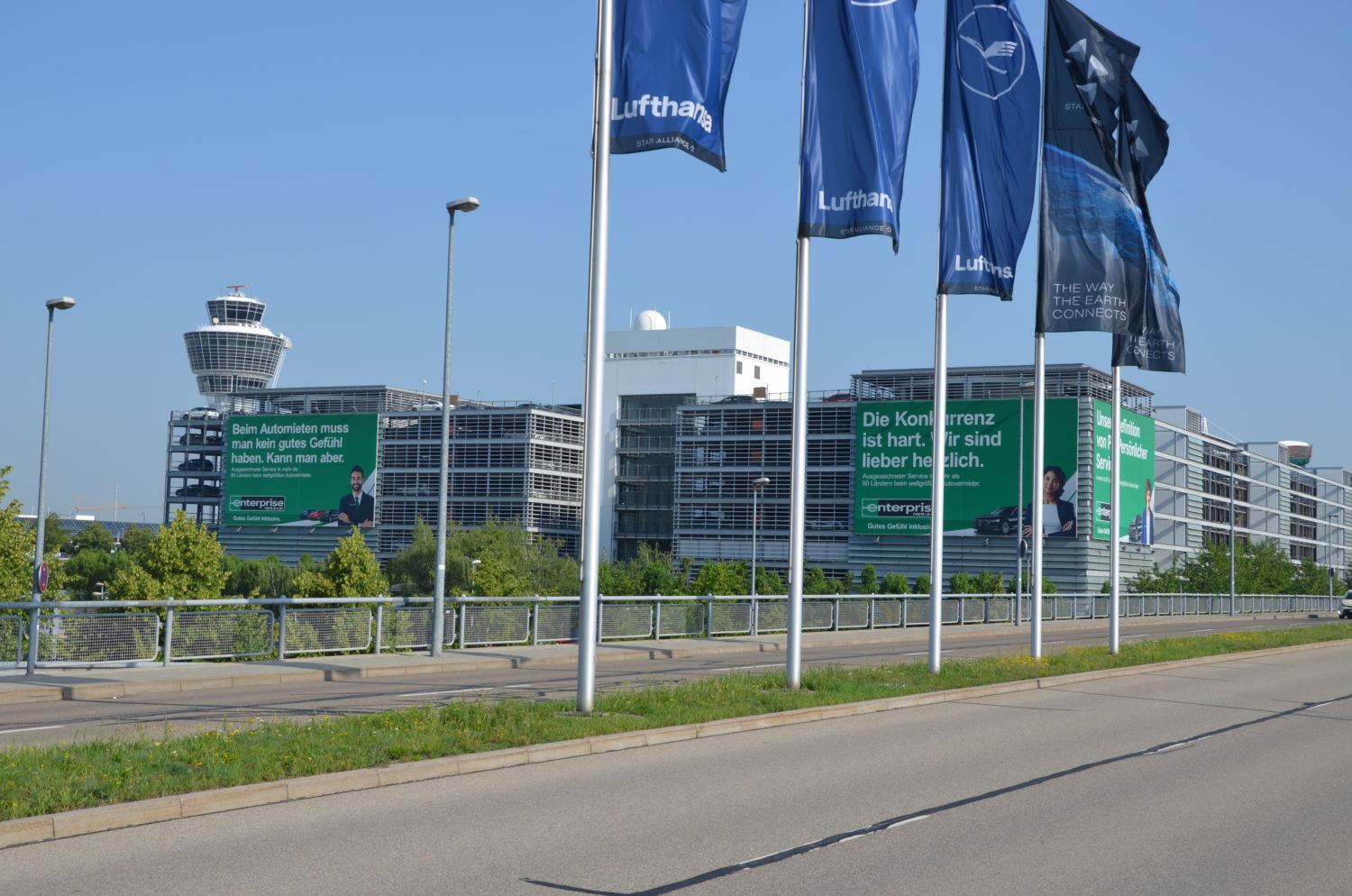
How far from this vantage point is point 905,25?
19.2m

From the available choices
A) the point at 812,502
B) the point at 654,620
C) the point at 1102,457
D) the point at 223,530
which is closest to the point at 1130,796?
the point at 654,620

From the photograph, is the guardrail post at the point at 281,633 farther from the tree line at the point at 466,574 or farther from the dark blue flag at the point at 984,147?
the dark blue flag at the point at 984,147

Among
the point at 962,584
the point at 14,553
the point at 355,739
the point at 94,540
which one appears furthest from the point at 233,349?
the point at 355,739

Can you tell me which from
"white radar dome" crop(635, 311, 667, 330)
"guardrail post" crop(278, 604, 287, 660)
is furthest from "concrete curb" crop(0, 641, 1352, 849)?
"white radar dome" crop(635, 311, 667, 330)

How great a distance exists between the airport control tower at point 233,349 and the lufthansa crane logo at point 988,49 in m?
150

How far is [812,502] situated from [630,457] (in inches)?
884

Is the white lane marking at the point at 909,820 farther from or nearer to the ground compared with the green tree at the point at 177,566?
nearer to the ground

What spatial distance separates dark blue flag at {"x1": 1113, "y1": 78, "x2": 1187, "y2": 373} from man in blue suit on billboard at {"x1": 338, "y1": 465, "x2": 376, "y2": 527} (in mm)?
99839

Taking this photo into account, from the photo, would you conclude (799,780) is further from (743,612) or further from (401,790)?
(743,612)

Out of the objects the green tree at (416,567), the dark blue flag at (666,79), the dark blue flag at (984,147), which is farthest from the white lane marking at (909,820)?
the green tree at (416,567)

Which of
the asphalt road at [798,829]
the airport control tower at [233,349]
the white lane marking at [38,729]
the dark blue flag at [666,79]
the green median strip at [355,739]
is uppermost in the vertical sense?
the airport control tower at [233,349]

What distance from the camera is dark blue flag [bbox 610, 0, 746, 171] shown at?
1484cm

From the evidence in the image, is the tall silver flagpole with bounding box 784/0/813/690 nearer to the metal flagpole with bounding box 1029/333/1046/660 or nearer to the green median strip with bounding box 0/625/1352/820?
the green median strip with bounding box 0/625/1352/820

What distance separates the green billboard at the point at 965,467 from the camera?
95.9 metres
